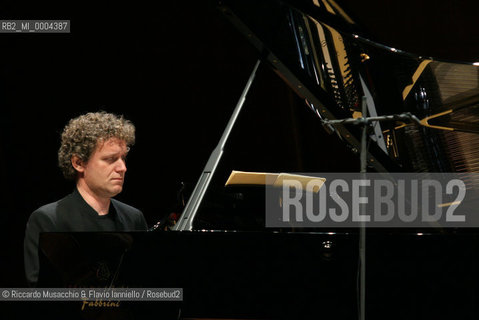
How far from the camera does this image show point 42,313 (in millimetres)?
1695

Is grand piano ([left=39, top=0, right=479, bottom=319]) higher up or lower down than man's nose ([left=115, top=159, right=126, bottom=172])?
lower down

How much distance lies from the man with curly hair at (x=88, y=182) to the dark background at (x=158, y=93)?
4.93 feet

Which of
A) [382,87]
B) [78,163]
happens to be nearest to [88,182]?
[78,163]

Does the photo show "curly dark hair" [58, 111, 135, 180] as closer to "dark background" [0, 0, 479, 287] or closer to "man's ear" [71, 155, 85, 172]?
"man's ear" [71, 155, 85, 172]

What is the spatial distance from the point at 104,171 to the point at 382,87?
4.27ft

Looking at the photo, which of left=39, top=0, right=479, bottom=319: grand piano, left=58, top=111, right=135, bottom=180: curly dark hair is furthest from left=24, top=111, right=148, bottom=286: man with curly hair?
left=39, top=0, right=479, bottom=319: grand piano

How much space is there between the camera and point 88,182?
211cm

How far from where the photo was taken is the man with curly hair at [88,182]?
2.01 metres

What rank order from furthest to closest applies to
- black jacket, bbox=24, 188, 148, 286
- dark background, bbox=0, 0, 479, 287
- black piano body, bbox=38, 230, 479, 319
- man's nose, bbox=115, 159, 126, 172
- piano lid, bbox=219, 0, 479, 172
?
dark background, bbox=0, 0, 479, 287, piano lid, bbox=219, 0, 479, 172, man's nose, bbox=115, 159, 126, 172, black jacket, bbox=24, 188, 148, 286, black piano body, bbox=38, 230, 479, 319

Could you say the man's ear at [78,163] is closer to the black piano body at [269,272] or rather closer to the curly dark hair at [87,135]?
the curly dark hair at [87,135]

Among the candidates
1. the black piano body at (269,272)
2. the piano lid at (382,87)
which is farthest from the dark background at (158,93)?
the black piano body at (269,272)

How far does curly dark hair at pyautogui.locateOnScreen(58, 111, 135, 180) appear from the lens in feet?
6.99

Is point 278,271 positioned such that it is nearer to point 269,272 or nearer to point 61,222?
point 269,272

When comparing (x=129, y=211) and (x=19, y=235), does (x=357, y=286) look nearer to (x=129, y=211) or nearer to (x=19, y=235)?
(x=129, y=211)
